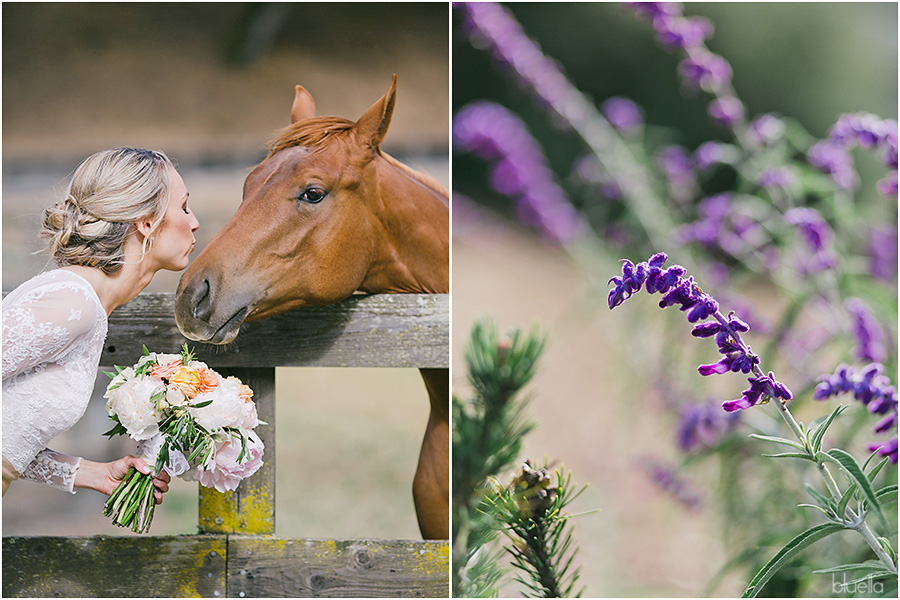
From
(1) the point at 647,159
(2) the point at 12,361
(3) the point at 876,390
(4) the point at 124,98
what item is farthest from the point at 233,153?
(3) the point at 876,390

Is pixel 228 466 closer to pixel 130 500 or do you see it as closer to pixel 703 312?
pixel 130 500

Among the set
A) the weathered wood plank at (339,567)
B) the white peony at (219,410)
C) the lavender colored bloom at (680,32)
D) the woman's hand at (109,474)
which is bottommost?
the weathered wood plank at (339,567)

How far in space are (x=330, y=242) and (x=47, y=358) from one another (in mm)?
295

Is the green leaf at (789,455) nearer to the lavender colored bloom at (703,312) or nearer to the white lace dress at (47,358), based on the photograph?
the lavender colored bloom at (703,312)

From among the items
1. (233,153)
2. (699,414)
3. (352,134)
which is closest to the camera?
(352,134)

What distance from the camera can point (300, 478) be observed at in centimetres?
172

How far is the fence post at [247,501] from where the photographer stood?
0.74m

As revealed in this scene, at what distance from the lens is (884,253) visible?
41.2 inches

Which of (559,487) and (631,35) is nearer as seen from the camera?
(559,487)

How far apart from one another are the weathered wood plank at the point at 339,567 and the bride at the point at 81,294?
0.17 m

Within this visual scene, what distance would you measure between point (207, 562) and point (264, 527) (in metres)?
0.08

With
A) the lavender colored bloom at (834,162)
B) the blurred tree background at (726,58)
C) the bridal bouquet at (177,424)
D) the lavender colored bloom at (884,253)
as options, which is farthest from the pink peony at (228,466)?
the blurred tree background at (726,58)

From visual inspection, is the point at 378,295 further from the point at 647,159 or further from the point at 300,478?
the point at 300,478

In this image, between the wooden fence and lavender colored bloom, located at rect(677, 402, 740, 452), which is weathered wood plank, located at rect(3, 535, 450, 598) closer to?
the wooden fence
